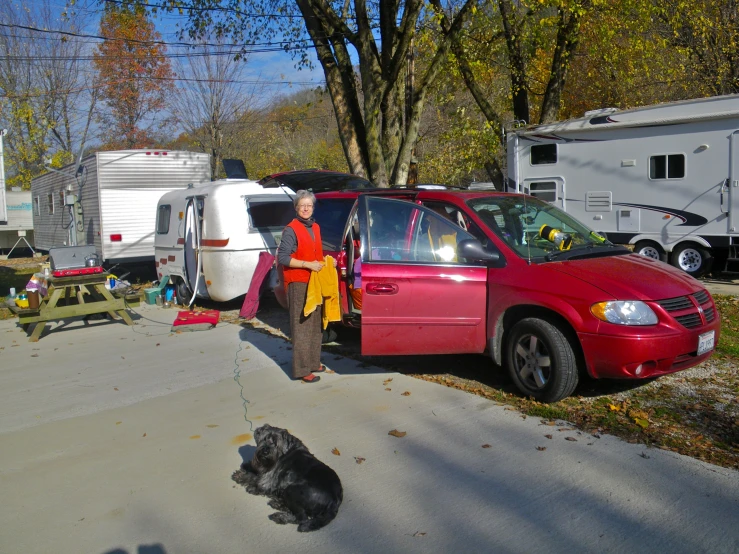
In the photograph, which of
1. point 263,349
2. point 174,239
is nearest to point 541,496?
point 263,349

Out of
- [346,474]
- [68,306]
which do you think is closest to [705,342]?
[346,474]

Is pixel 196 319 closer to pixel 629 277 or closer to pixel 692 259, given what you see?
pixel 629 277

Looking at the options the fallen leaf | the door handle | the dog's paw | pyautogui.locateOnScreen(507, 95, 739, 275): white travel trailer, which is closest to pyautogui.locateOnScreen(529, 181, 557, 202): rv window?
pyautogui.locateOnScreen(507, 95, 739, 275): white travel trailer

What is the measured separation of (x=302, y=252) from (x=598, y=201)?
9161mm

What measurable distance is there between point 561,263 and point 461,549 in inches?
109

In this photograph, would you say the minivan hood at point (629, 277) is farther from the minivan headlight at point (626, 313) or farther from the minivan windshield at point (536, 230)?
the minivan windshield at point (536, 230)

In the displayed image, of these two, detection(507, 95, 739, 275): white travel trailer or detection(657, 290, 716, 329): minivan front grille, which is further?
detection(507, 95, 739, 275): white travel trailer

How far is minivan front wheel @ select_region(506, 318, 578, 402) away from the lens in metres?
5.02

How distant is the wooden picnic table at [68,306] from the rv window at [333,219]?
371 centimetres

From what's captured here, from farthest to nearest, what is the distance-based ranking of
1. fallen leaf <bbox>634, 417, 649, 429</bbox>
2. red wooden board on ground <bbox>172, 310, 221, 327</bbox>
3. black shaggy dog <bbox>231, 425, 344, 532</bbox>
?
red wooden board on ground <bbox>172, 310, 221, 327</bbox>
fallen leaf <bbox>634, 417, 649, 429</bbox>
black shaggy dog <bbox>231, 425, 344, 532</bbox>

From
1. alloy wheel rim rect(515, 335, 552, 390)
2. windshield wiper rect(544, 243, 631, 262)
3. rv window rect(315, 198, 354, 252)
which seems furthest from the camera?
rv window rect(315, 198, 354, 252)

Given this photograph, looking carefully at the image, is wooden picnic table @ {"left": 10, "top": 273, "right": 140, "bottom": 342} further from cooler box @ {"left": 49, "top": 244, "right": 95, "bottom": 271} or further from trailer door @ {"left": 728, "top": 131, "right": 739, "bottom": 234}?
trailer door @ {"left": 728, "top": 131, "right": 739, "bottom": 234}

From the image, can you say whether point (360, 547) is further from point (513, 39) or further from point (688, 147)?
point (513, 39)

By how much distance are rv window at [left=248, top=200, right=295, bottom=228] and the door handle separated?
4318 millimetres
